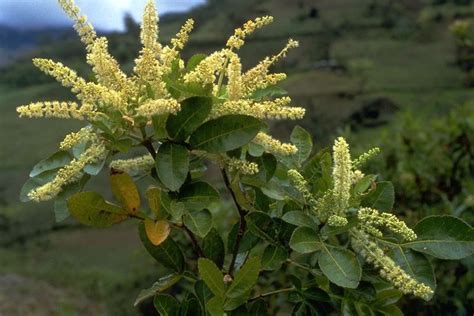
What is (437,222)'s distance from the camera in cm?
79

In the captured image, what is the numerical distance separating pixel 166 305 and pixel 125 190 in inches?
6.2

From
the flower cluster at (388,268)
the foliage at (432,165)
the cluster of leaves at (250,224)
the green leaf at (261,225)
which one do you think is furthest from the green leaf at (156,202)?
the foliage at (432,165)

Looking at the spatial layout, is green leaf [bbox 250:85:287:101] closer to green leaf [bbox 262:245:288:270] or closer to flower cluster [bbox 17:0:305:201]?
flower cluster [bbox 17:0:305:201]

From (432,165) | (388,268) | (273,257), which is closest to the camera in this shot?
(388,268)

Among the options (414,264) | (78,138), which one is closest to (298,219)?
(414,264)

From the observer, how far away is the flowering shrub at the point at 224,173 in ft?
2.41

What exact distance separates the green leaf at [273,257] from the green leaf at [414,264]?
125 millimetres

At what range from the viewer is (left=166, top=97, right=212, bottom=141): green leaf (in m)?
0.73

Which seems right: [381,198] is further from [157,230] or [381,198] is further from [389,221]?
[157,230]

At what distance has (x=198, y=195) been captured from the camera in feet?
2.54

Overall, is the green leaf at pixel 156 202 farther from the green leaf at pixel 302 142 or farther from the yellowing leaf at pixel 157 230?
the green leaf at pixel 302 142

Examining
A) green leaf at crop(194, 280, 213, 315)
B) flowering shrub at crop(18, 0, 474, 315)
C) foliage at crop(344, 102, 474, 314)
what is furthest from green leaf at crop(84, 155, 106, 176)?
foliage at crop(344, 102, 474, 314)

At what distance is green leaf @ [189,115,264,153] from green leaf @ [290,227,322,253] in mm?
113

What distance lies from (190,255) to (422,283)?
109 cm
